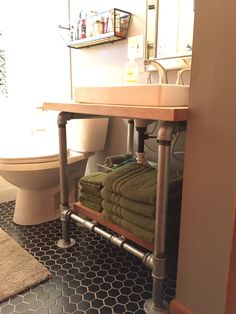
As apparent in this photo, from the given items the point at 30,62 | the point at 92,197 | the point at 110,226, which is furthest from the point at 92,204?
the point at 30,62

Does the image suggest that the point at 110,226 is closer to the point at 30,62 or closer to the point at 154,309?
the point at 154,309

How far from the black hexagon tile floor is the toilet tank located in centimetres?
53

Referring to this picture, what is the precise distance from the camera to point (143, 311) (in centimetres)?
96

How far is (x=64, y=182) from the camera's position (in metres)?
1.31

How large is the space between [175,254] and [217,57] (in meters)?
0.71

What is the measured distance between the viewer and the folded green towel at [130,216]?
0.95 m

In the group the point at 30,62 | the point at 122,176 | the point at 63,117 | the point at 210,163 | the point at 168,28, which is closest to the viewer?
the point at 210,163

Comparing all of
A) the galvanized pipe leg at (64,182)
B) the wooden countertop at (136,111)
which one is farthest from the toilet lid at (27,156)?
the wooden countertop at (136,111)

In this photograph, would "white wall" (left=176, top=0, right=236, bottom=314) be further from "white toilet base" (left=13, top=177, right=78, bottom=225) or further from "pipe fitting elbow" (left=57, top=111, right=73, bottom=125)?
"white toilet base" (left=13, top=177, right=78, bottom=225)

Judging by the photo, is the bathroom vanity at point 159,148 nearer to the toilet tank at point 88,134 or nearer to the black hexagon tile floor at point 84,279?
the black hexagon tile floor at point 84,279

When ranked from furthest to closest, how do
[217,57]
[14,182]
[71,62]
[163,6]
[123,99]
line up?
[71,62] → [14,182] → [163,6] → [123,99] → [217,57]

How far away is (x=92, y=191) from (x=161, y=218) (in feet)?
1.62

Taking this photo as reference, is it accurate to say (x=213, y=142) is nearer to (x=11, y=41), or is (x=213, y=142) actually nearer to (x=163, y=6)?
(x=163, y=6)

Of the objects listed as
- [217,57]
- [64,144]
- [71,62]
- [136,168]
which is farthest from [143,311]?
[71,62]
